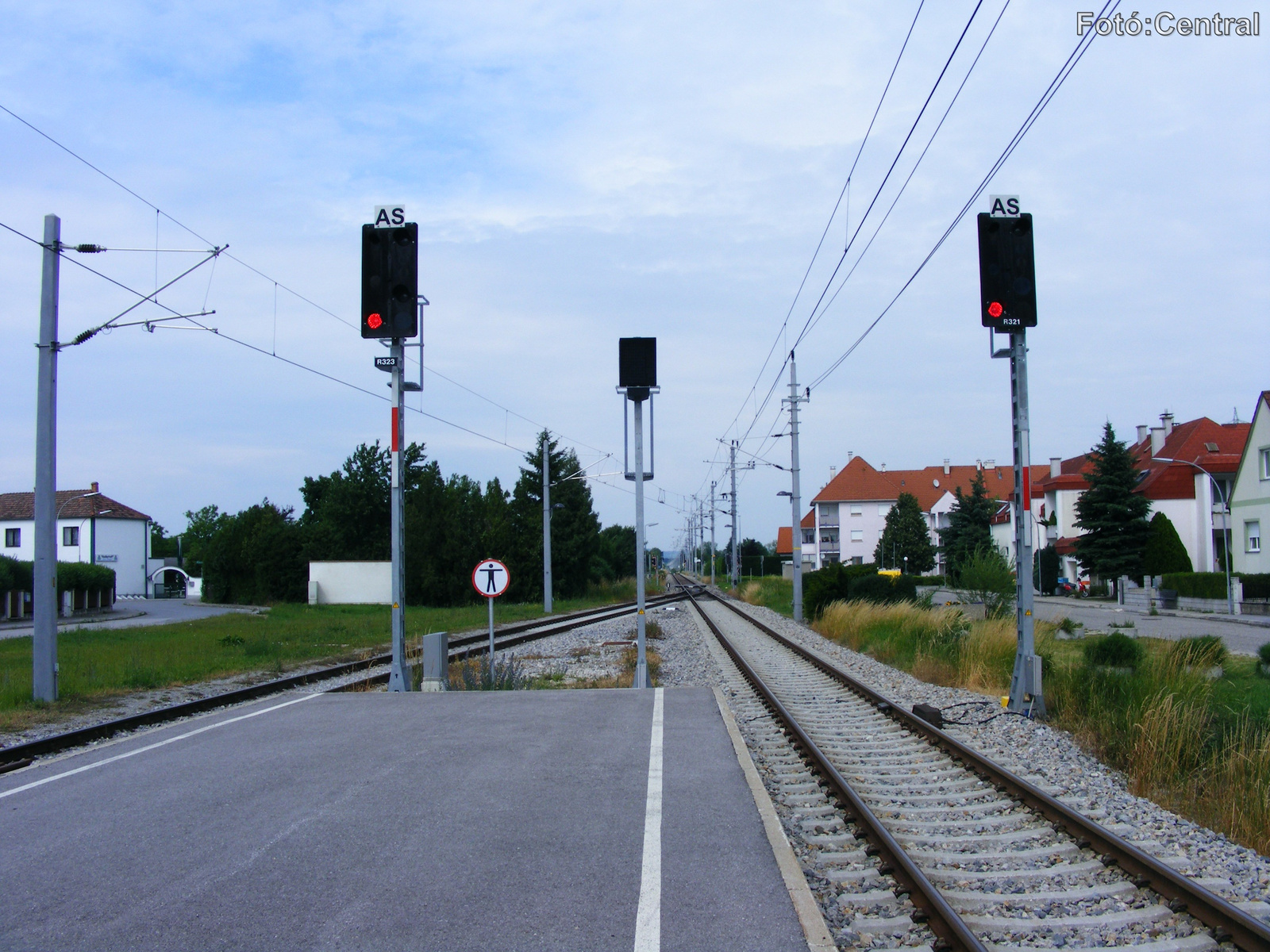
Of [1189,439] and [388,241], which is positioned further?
[1189,439]

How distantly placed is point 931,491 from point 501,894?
113m

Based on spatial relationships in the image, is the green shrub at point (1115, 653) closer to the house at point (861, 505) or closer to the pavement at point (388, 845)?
the pavement at point (388, 845)

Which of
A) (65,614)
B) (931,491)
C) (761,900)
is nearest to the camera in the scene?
(761,900)

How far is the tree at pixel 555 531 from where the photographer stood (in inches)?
2360

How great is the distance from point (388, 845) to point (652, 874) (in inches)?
68.3

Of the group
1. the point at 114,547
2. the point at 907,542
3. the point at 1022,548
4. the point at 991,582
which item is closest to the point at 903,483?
the point at 907,542

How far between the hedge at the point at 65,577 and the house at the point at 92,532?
368 inches

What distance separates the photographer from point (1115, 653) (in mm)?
13461

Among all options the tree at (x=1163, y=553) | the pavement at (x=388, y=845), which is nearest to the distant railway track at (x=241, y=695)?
the pavement at (x=388, y=845)

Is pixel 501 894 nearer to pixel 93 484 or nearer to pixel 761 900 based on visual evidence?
pixel 761 900

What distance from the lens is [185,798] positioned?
762cm

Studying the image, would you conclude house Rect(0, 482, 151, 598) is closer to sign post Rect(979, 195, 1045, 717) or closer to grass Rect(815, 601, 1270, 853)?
grass Rect(815, 601, 1270, 853)

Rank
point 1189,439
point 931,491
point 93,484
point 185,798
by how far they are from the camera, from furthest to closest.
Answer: point 931,491
point 93,484
point 1189,439
point 185,798

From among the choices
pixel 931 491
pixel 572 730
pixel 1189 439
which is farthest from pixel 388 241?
pixel 931 491
